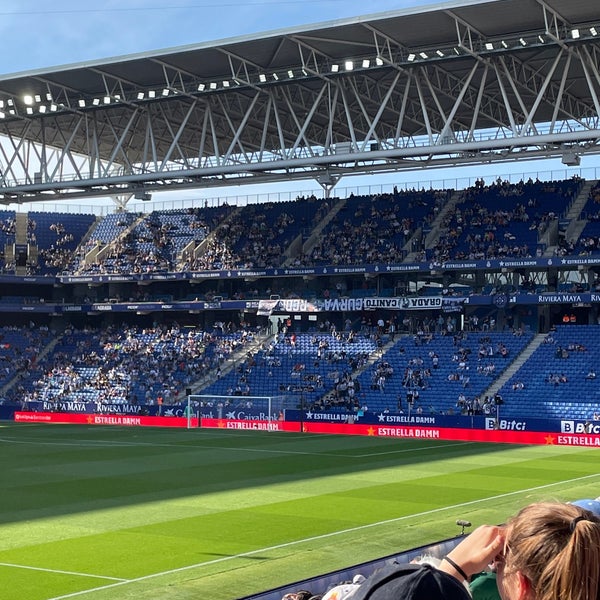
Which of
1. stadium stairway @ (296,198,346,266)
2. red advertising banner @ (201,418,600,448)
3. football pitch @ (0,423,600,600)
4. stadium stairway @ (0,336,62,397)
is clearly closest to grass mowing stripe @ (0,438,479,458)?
football pitch @ (0,423,600,600)

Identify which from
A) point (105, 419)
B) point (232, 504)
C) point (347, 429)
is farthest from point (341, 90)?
point (232, 504)

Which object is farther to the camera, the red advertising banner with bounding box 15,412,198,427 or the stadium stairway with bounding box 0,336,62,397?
the stadium stairway with bounding box 0,336,62,397

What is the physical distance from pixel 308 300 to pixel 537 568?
6356 cm

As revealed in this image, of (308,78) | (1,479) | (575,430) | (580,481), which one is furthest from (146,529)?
(308,78)

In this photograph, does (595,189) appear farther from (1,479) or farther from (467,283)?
(1,479)

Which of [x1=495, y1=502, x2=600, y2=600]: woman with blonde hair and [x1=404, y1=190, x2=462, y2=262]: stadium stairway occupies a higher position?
[x1=404, y1=190, x2=462, y2=262]: stadium stairway

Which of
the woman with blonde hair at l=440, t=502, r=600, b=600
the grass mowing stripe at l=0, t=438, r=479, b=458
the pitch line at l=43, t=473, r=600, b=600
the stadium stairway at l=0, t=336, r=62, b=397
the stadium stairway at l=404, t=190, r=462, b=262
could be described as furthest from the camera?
the stadium stairway at l=0, t=336, r=62, b=397

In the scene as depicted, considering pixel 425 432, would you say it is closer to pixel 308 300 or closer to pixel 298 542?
pixel 308 300

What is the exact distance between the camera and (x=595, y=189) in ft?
211

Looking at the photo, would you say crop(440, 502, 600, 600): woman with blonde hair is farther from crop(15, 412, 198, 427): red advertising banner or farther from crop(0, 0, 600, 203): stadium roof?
crop(15, 412, 198, 427): red advertising banner

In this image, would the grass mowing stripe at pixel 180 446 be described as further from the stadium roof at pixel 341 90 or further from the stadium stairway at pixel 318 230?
the stadium stairway at pixel 318 230

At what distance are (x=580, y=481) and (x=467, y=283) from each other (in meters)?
32.6

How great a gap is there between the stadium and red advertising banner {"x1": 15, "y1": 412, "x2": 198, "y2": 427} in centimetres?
14

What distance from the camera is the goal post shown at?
186 ft
